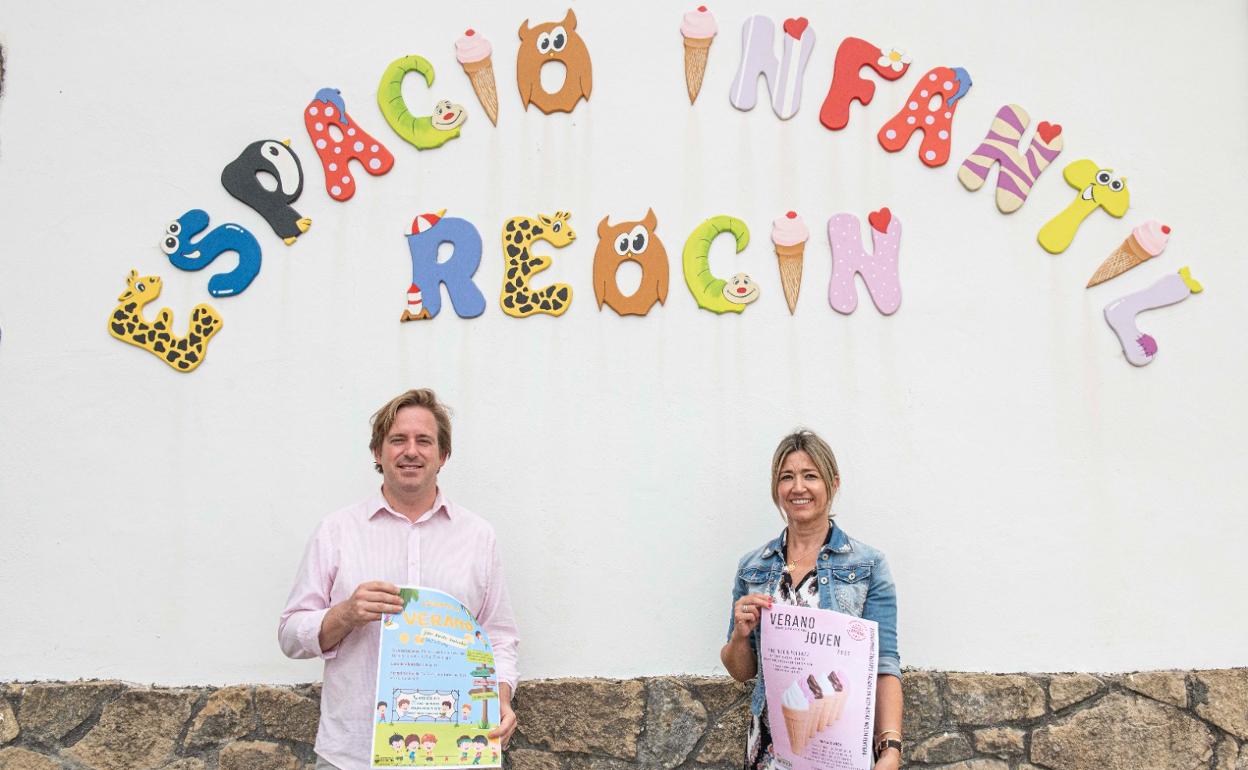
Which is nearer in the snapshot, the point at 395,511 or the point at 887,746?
the point at 887,746

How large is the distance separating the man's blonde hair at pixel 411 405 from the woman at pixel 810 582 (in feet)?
3.16

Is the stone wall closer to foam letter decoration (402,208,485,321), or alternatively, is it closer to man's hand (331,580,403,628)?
man's hand (331,580,403,628)

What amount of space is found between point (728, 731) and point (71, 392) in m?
2.59

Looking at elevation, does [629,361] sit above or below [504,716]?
A: above

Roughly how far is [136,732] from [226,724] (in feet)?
1.00

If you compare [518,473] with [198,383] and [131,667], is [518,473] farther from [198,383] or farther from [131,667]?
[131,667]

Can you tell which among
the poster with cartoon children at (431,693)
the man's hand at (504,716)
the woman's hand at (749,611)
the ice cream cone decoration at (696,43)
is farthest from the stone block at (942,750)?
the ice cream cone decoration at (696,43)

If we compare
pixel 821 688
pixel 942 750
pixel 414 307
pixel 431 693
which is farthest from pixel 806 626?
pixel 414 307

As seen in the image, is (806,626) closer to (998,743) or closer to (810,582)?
(810,582)

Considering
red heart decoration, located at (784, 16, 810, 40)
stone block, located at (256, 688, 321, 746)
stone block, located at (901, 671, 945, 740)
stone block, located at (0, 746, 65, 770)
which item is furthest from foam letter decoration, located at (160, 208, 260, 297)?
stone block, located at (901, 671, 945, 740)

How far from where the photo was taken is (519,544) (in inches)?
140

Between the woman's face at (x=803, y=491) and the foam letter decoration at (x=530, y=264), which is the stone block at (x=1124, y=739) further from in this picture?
the foam letter decoration at (x=530, y=264)

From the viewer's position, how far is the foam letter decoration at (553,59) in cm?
380

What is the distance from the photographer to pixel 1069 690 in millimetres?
3535
